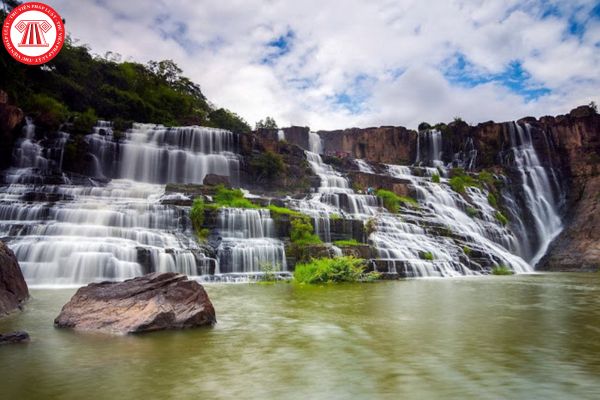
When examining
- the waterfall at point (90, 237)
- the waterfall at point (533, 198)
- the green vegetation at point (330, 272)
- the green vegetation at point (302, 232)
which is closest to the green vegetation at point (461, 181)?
the waterfall at point (533, 198)

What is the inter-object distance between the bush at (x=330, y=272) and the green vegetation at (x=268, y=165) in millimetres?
15621

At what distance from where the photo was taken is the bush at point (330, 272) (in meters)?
14.8

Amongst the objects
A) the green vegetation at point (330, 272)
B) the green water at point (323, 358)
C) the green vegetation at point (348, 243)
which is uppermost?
the green vegetation at point (348, 243)

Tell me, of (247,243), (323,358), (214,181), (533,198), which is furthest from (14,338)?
(533,198)

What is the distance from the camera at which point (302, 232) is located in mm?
18672

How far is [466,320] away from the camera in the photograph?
732 centimetres

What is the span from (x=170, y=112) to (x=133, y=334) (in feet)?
124

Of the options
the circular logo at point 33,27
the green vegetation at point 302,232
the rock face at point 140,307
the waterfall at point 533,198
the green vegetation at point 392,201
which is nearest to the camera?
the rock face at point 140,307

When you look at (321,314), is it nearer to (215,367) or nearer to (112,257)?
(215,367)

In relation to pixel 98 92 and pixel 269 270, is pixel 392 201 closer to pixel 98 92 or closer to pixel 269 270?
pixel 269 270

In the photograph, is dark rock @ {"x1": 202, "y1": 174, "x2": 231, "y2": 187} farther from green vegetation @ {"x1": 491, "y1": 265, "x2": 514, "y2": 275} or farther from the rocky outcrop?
the rocky outcrop

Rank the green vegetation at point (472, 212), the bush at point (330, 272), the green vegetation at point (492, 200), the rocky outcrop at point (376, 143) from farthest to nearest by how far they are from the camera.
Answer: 1. the rocky outcrop at point (376, 143)
2. the green vegetation at point (492, 200)
3. the green vegetation at point (472, 212)
4. the bush at point (330, 272)

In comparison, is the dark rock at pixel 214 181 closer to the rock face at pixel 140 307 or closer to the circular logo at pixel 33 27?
the circular logo at pixel 33 27

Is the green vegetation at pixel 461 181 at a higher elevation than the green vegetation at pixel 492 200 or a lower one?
higher
